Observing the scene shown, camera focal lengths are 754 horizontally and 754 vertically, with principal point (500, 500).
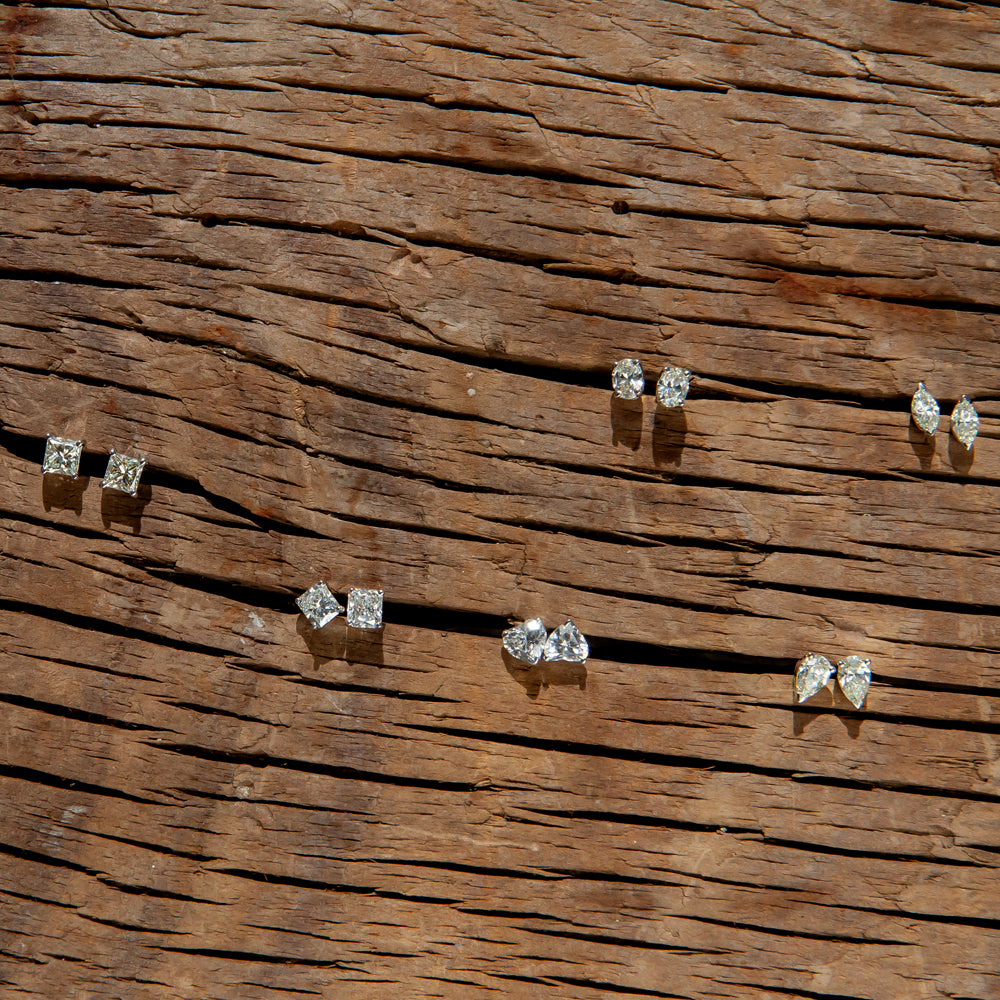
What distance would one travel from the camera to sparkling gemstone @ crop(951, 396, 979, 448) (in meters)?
2.10

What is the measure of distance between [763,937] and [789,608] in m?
0.86

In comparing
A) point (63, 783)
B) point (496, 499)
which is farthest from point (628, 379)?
point (63, 783)

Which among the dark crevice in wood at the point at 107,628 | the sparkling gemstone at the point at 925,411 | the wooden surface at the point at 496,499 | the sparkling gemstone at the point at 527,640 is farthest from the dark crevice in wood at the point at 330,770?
the sparkling gemstone at the point at 925,411

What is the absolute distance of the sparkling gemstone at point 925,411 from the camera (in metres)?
2.09

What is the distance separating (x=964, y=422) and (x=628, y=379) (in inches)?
37.4

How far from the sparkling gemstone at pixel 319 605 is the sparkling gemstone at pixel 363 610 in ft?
0.14

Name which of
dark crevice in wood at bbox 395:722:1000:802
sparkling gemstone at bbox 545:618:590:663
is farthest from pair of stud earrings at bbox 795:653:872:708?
sparkling gemstone at bbox 545:618:590:663

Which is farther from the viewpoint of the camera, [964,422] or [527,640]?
[964,422]

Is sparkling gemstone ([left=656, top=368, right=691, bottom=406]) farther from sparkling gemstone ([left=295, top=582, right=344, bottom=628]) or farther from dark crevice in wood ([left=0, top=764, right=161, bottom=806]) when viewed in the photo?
dark crevice in wood ([left=0, top=764, right=161, bottom=806])

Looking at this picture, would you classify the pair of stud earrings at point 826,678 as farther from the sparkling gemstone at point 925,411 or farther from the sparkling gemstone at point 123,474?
the sparkling gemstone at point 123,474

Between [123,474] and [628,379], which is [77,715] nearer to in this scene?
[123,474]

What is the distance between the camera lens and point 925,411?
6.86 ft

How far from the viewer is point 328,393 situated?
2.07 m

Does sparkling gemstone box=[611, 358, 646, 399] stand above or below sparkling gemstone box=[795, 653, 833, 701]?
above
